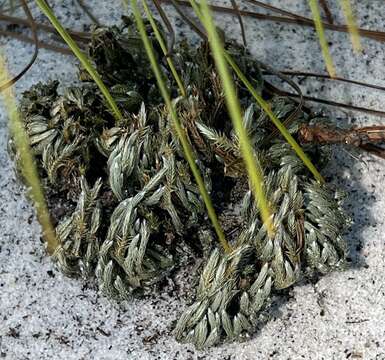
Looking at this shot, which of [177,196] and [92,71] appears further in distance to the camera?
[177,196]

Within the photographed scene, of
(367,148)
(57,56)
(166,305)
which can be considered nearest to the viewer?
(166,305)

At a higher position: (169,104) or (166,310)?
(169,104)

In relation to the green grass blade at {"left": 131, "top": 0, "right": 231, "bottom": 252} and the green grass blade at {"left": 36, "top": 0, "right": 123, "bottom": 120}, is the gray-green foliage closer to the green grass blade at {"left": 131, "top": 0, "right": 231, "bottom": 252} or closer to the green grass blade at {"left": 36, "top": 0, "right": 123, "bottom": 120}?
the green grass blade at {"left": 36, "top": 0, "right": 123, "bottom": 120}

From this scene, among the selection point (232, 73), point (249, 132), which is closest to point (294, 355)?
point (249, 132)

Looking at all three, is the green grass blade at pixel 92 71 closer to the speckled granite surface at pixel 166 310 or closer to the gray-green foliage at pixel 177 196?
the gray-green foliage at pixel 177 196

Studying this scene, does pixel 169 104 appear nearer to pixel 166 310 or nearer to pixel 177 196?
pixel 177 196

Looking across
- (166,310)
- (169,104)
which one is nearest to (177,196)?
(166,310)

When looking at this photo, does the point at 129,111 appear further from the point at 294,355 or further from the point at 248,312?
the point at 294,355
